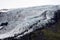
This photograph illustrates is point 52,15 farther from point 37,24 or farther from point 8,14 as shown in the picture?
point 8,14

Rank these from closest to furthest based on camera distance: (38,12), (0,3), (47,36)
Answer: (47,36), (38,12), (0,3)

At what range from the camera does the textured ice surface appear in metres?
0.71

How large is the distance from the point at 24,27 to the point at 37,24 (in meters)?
0.08

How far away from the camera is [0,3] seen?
124 centimetres

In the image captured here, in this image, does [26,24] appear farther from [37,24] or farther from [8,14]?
[8,14]

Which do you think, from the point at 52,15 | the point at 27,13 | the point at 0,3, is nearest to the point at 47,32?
the point at 52,15

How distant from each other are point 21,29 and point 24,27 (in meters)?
0.02

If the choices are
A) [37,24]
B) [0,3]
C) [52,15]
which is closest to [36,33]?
[37,24]

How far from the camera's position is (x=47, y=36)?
0.70 m

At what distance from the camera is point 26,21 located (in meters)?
0.77

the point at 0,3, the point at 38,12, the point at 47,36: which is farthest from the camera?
the point at 0,3

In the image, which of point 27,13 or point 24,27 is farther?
point 27,13

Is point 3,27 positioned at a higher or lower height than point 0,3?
lower

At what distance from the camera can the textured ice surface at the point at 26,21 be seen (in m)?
0.71
